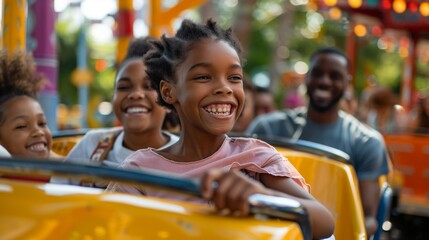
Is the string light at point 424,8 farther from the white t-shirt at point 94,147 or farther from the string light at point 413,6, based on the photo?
the white t-shirt at point 94,147

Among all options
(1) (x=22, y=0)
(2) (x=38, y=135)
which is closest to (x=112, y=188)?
(2) (x=38, y=135)

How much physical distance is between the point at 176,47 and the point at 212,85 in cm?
22

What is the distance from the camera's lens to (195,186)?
166 cm

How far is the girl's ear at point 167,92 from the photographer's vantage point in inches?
99.6

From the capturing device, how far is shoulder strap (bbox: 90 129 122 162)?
3.55 meters

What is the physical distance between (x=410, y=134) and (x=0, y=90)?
6.02m

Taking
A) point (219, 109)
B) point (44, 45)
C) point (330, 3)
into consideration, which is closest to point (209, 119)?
point (219, 109)

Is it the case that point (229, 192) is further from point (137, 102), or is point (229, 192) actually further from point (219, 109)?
point (137, 102)

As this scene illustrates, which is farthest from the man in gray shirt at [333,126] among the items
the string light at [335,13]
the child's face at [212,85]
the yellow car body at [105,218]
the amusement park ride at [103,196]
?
the string light at [335,13]

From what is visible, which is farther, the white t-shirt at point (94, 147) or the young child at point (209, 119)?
the white t-shirt at point (94, 147)

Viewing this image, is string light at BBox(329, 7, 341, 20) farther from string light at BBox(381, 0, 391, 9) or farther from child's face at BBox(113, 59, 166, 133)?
child's face at BBox(113, 59, 166, 133)

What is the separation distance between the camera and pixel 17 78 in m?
3.58

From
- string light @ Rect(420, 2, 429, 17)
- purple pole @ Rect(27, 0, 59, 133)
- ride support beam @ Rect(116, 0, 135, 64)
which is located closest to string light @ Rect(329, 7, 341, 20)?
string light @ Rect(420, 2, 429, 17)

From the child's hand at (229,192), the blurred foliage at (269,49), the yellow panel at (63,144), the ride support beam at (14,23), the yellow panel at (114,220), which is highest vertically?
the ride support beam at (14,23)
